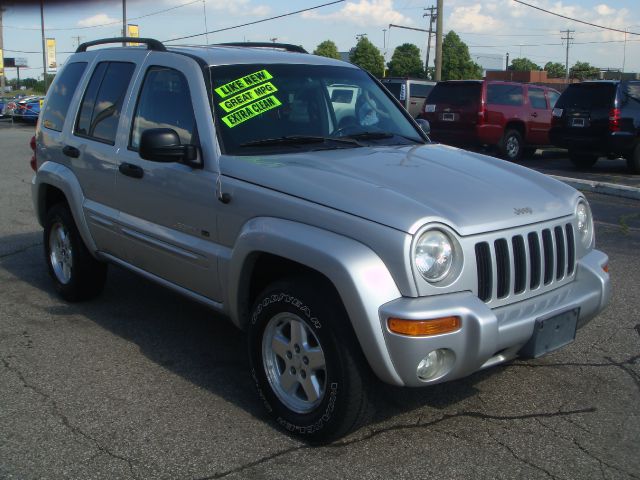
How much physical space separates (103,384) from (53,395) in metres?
0.28

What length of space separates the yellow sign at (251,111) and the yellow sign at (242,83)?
5.1 inches

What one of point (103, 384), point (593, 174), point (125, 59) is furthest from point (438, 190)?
point (593, 174)

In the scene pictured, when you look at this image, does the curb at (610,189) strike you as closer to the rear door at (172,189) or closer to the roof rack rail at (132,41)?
the roof rack rail at (132,41)

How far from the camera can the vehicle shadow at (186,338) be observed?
4.13 metres

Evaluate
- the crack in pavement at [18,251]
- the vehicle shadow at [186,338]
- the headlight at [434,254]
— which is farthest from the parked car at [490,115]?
the headlight at [434,254]

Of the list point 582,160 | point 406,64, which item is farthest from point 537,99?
point 406,64

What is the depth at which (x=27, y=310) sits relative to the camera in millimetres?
5758

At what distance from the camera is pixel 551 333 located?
3.65 m

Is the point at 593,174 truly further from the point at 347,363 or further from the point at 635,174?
the point at 347,363

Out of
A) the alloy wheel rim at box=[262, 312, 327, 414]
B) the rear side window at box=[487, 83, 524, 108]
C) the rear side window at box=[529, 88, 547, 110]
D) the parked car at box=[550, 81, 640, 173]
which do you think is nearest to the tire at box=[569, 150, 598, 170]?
the parked car at box=[550, 81, 640, 173]

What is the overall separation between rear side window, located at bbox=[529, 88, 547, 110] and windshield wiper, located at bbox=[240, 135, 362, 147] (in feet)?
46.5

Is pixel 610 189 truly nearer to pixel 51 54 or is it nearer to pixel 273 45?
pixel 273 45

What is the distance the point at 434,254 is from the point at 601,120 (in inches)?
479

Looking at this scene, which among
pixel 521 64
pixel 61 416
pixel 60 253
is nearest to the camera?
pixel 61 416
